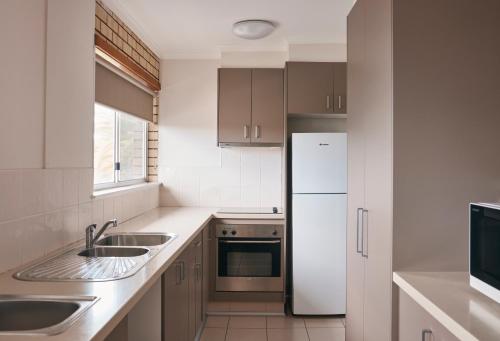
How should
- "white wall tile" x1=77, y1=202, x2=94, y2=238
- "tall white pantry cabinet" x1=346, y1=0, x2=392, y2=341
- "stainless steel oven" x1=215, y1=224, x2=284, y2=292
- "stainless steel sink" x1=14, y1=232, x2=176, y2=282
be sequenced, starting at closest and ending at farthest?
"stainless steel sink" x1=14, y1=232, x2=176, y2=282
"tall white pantry cabinet" x1=346, y1=0, x2=392, y2=341
"white wall tile" x1=77, y1=202, x2=94, y2=238
"stainless steel oven" x1=215, y1=224, x2=284, y2=292

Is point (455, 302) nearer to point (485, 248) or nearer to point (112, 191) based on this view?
point (485, 248)

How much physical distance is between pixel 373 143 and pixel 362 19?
697 mm

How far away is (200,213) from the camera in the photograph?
368 cm

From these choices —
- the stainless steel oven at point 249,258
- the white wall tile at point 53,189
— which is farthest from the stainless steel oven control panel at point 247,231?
the white wall tile at point 53,189

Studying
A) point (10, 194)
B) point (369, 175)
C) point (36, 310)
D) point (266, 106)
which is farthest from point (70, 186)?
point (266, 106)

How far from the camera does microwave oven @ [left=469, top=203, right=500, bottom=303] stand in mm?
1252

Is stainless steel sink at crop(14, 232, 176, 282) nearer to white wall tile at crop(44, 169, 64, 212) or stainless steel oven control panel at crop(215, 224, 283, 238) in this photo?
white wall tile at crop(44, 169, 64, 212)

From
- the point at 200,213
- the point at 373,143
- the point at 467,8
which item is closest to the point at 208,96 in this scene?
the point at 200,213

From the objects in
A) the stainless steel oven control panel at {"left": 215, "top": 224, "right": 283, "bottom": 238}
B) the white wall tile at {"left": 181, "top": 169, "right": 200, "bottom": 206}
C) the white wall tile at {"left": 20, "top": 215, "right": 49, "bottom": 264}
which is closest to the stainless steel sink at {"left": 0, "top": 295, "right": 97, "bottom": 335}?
the white wall tile at {"left": 20, "top": 215, "right": 49, "bottom": 264}

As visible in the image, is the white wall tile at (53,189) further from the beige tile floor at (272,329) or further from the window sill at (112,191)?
the beige tile floor at (272,329)

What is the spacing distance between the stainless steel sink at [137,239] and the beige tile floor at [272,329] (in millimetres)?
1100

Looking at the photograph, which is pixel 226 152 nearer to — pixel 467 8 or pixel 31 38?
pixel 31 38

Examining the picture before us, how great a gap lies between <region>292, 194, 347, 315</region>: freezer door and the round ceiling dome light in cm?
144

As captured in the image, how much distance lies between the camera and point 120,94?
317 centimetres
